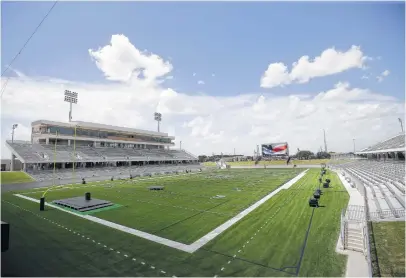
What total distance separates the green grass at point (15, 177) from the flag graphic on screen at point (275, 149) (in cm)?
7004

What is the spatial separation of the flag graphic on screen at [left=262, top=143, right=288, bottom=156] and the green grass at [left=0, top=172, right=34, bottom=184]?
7004 cm

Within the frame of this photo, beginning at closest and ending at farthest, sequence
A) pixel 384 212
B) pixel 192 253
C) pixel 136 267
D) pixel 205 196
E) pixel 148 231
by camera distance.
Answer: pixel 136 267 < pixel 192 253 < pixel 148 231 < pixel 384 212 < pixel 205 196

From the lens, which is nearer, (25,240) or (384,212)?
(25,240)

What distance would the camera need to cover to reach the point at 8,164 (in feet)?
177

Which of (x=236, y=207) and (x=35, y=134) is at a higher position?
(x=35, y=134)

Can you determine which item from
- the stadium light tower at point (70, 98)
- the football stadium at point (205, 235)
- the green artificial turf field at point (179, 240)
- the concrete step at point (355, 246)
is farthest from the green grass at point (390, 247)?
the stadium light tower at point (70, 98)

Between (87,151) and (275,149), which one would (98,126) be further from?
(275,149)

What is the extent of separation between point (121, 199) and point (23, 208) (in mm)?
8258

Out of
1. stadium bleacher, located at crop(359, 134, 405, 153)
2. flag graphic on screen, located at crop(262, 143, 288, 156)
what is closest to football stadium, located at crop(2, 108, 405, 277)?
stadium bleacher, located at crop(359, 134, 405, 153)

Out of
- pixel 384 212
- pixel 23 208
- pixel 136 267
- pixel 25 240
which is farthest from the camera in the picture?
pixel 23 208

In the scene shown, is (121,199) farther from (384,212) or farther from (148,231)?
(384,212)

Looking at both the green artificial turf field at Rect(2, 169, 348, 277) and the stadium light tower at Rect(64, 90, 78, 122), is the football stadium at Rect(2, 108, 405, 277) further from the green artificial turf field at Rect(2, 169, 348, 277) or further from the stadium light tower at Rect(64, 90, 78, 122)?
the stadium light tower at Rect(64, 90, 78, 122)

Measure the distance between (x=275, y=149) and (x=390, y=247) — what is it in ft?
247

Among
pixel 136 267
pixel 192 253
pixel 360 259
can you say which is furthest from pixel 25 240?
pixel 360 259
